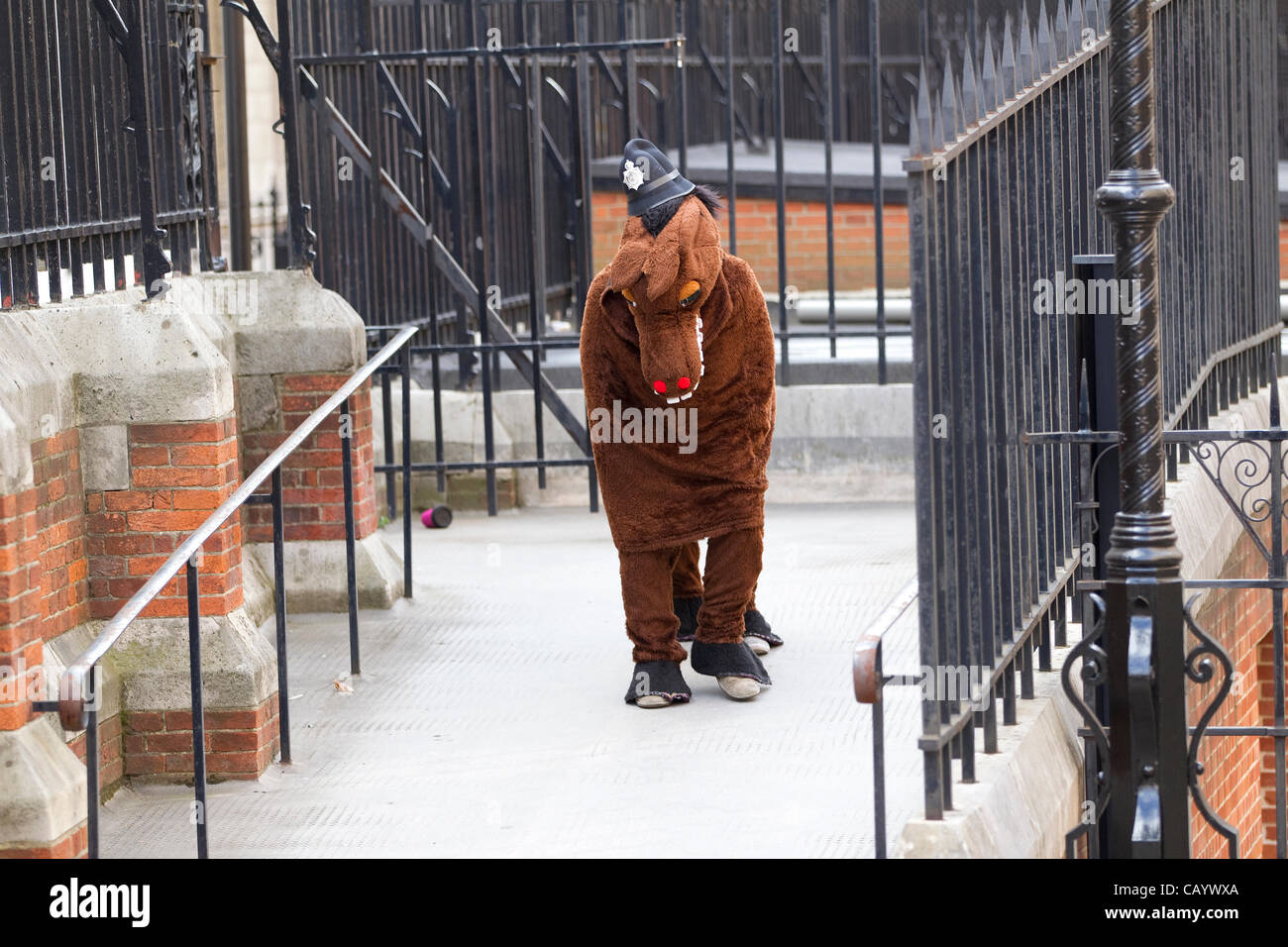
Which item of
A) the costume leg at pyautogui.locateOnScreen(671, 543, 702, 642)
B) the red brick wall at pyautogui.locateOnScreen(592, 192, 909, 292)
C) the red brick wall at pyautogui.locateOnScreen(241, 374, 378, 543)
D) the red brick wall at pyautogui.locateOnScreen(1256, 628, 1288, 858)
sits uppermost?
the red brick wall at pyautogui.locateOnScreen(592, 192, 909, 292)

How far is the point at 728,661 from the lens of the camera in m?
5.77

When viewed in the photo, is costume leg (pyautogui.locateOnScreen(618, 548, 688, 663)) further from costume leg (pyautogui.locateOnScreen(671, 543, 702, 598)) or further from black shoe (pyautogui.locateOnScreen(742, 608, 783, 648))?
black shoe (pyautogui.locateOnScreen(742, 608, 783, 648))

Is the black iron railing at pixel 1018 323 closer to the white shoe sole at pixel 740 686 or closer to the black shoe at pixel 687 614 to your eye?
the white shoe sole at pixel 740 686

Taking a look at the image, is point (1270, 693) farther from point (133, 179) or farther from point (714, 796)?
point (133, 179)

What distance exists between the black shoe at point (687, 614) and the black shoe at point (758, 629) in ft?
0.58

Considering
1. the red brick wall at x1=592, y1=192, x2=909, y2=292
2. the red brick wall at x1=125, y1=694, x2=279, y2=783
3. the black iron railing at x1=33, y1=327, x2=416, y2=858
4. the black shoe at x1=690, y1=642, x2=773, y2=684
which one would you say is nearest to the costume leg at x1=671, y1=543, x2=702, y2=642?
the black shoe at x1=690, y1=642, x2=773, y2=684

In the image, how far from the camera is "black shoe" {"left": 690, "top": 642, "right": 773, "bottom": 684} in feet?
18.9

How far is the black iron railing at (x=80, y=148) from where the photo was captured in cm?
492

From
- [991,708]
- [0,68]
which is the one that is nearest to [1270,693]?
[991,708]

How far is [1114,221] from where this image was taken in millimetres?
4070

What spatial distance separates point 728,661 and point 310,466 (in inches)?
76.3

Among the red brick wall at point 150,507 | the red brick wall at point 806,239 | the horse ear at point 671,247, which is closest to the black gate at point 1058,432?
the horse ear at point 671,247

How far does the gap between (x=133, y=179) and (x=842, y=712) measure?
2717 mm

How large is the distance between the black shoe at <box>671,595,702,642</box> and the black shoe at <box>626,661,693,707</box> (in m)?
0.57
